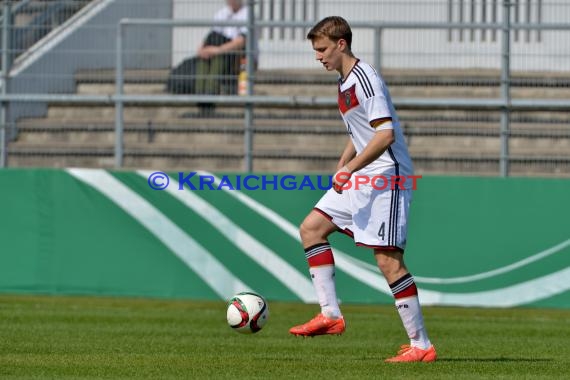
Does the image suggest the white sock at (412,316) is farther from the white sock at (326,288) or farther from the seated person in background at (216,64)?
the seated person in background at (216,64)

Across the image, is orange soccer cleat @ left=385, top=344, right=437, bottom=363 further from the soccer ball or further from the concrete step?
the concrete step

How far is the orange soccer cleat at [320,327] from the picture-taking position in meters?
9.11

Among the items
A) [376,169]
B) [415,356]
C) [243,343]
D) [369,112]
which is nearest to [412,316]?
[415,356]

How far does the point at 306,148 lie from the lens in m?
15.1

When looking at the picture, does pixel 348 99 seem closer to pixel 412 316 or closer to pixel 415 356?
pixel 412 316

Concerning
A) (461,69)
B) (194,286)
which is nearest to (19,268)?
(194,286)

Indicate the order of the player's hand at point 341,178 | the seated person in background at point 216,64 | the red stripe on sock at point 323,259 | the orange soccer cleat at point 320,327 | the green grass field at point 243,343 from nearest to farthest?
the green grass field at point 243,343, the player's hand at point 341,178, the orange soccer cleat at point 320,327, the red stripe on sock at point 323,259, the seated person in background at point 216,64

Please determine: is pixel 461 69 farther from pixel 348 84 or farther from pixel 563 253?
pixel 348 84

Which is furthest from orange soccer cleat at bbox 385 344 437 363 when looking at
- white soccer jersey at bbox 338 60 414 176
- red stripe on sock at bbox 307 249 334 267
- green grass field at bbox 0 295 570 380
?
white soccer jersey at bbox 338 60 414 176

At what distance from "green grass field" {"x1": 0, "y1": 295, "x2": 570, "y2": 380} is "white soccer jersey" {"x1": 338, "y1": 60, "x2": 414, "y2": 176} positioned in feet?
4.37

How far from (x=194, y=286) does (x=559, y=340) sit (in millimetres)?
5003

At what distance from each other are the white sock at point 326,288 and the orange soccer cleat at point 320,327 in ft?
0.25

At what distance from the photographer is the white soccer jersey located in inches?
342

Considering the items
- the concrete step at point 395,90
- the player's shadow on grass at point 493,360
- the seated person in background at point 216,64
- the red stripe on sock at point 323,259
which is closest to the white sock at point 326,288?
the red stripe on sock at point 323,259
